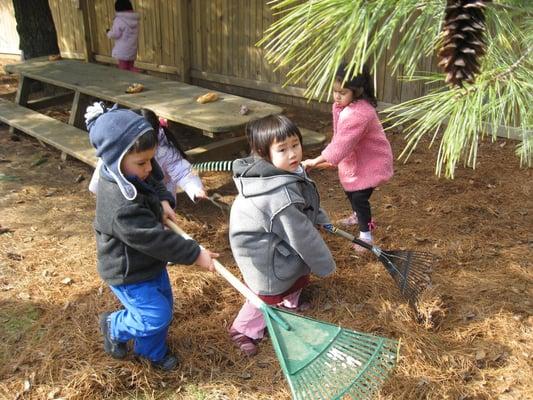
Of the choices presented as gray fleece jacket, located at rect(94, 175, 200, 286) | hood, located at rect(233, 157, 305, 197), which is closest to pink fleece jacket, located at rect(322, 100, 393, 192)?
hood, located at rect(233, 157, 305, 197)

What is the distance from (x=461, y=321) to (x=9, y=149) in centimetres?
523

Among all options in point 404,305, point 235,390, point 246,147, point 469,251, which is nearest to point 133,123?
point 235,390

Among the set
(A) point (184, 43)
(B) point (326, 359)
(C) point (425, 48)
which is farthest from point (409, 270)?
(A) point (184, 43)

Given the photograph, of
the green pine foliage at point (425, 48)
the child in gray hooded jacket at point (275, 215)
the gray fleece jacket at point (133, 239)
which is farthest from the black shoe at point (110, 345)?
the green pine foliage at point (425, 48)

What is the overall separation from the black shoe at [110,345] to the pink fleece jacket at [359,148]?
164cm

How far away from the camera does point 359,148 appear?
3.38 meters

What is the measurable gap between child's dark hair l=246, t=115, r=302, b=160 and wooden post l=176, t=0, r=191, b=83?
6.46 metres

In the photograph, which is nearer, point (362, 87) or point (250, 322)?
point (250, 322)

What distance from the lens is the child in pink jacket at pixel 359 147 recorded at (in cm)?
314

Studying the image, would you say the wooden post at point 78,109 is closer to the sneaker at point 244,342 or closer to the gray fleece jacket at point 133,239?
the gray fleece jacket at point 133,239

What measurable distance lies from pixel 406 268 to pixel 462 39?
1.99 meters

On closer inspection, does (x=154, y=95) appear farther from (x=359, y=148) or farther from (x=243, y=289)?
(x=243, y=289)

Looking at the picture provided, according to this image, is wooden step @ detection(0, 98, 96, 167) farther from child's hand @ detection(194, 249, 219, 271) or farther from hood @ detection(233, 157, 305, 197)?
child's hand @ detection(194, 249, 219, 271)

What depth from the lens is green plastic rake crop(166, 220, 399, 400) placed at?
78.7 inches
